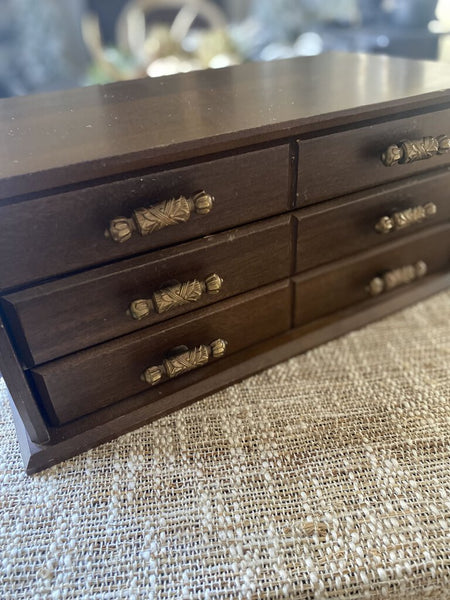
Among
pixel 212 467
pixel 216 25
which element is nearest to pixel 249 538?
pixel 212 467

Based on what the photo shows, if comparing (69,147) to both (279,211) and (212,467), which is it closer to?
(279,211)

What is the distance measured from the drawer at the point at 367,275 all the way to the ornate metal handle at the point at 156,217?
249 mm

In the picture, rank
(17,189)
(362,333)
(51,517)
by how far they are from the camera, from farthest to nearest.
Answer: (362,333) → (51,517) → (17,189)

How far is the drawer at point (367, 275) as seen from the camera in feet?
2.58

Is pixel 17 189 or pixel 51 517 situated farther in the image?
pixel 51 517

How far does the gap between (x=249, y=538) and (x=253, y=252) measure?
37 cm

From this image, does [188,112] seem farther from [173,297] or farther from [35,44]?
[35,44]

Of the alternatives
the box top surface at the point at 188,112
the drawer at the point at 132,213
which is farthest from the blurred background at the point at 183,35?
the drawer at the point at 132,213

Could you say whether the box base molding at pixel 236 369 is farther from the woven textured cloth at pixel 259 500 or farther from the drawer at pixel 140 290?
the drawer at pixel 140 290

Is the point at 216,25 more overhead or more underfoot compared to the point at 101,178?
more underfoot

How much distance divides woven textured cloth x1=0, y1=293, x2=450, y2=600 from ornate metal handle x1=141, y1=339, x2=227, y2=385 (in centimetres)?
8

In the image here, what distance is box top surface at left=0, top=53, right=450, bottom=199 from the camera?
0.51 m

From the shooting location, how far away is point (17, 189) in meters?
0.48

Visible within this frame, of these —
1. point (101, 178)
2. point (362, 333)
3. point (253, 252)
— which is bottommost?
point (362, 333)
